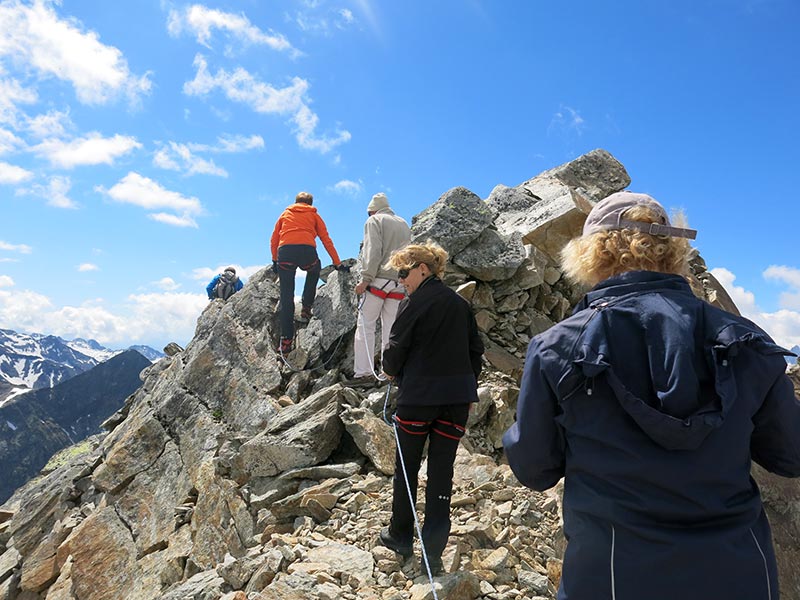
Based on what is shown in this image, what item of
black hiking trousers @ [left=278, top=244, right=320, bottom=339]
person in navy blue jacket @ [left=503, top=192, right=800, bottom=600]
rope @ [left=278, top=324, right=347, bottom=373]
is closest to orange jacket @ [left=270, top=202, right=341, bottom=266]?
black hiking trousers @ [left=278, top=244, right=320, bottom=339]

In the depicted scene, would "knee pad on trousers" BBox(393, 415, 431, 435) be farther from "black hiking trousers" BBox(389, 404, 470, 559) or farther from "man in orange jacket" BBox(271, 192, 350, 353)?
"man in orange jacket" BBox(271, 192, 350, 353)

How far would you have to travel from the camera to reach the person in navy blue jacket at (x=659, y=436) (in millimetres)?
2303

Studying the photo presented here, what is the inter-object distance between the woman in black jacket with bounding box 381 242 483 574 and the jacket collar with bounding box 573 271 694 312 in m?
3.60

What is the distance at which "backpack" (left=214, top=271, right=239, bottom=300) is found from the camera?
771 inches

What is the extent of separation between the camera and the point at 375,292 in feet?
38.5

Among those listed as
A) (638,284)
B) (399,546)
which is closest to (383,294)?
(399,546)

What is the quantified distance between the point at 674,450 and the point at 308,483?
8.23 metres

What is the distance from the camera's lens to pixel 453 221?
14.7 meters

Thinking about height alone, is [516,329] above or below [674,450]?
above

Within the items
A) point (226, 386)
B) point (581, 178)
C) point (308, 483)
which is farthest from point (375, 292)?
point (581, 178)

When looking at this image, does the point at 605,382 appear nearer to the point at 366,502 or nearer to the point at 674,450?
the point at 674,450

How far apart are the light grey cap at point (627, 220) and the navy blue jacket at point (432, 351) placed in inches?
134

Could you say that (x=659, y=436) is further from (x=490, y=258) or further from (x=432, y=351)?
(x=490, y=258)

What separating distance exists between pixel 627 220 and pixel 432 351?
3660 mm
